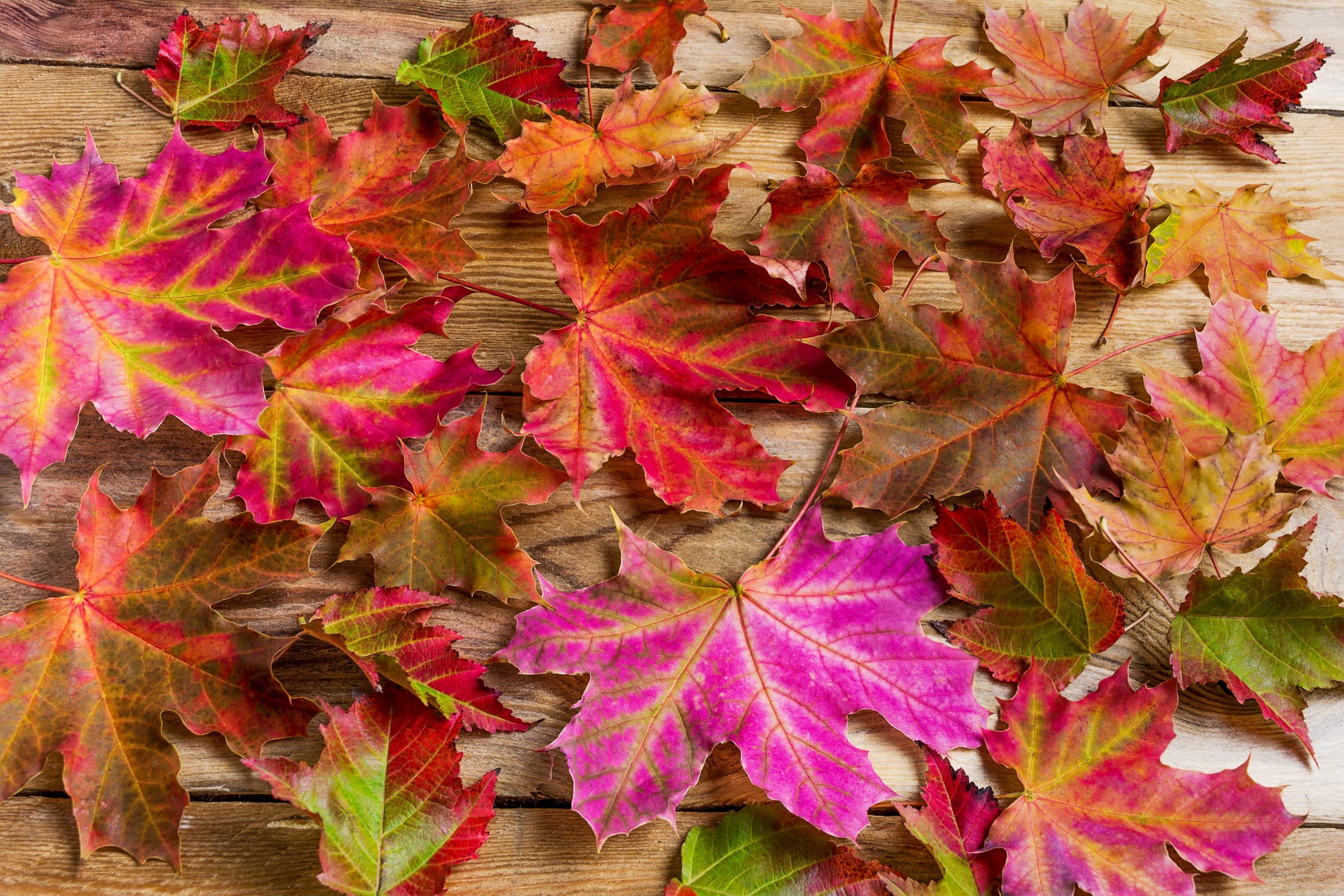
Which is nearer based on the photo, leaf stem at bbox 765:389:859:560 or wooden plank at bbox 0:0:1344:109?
leaf stem at bbox 765:389:859:560

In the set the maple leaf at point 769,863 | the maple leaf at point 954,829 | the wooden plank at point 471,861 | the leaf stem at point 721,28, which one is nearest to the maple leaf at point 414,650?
the wooden plank at point 471,861

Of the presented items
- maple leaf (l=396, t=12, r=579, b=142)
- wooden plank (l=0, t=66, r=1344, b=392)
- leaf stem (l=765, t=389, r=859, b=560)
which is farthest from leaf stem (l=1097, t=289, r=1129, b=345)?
maple leaf (l=396, t=12, r=579, b=142)

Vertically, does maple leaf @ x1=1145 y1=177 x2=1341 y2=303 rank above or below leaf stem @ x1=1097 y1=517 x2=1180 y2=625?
above

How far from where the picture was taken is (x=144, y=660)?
36.6 inches

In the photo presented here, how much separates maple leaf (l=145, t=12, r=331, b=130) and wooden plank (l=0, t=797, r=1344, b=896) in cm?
82

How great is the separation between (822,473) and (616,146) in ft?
1.60

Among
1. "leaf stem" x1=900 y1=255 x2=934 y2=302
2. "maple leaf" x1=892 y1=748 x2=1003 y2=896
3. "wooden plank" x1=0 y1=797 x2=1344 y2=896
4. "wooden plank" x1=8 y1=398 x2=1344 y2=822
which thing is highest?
"leaf stem" x1=900 y1=255 x2=934 y2=302

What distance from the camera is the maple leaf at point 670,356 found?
993 millimetres

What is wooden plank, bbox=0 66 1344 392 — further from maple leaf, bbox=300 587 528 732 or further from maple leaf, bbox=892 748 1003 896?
maple leaf, bbox=892 748 1003 896

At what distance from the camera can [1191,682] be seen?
100 cm

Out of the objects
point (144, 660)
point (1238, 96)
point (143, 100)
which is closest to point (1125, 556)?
point (1238, 96)

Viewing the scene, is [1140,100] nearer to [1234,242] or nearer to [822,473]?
[1234,242]

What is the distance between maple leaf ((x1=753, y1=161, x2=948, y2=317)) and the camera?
42.9 inches

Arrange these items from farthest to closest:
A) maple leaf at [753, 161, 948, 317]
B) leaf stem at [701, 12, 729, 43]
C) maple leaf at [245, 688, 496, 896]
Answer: leaf stem at [701, 12, 729, 43] → maple leaf at [753, 161, 948, 317] → maple leaf at [245, 688, 496, 896]
